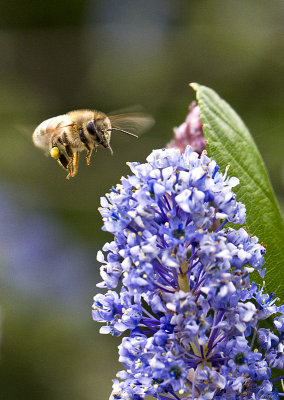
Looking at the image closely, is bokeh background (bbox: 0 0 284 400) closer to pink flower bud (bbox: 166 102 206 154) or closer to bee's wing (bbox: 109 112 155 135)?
pink flower bud (bbox: 166 102 206 154)

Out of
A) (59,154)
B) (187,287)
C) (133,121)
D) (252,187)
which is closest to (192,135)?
(133,121)

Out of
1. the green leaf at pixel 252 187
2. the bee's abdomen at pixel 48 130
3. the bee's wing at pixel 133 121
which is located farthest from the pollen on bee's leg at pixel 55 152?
the green leaf at pixel 252 187

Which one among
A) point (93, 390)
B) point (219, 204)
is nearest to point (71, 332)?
point (93, 390)

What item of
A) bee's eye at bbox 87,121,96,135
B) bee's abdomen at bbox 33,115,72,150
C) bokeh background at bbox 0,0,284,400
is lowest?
bee's eye at bbox 87,121,96,135

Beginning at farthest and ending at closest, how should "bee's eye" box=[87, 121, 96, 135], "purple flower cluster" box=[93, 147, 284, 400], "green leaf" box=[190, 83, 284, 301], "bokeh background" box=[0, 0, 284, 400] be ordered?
"bokeh background" box=[0, 0, 284, 400]
"bee's eye" box=[87, 121, 96, 135]
"green leaf" box=[190, 83, 284, 301]
"purple flower cluster" box=[93, 147, 284, 400]

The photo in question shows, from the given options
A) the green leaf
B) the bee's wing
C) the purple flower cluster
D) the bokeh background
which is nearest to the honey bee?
the bee's wing

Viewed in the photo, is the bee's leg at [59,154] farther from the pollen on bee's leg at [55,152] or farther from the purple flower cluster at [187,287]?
the purple flower cluster at [187,287]
